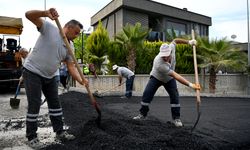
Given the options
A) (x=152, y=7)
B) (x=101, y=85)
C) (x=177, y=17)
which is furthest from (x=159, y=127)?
(x=177, y=17)

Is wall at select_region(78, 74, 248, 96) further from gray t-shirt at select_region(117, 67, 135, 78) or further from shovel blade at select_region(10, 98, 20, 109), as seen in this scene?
shovel blade at select_region(10, 98, 20, 109)

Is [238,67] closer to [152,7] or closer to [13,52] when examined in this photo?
[13,52]

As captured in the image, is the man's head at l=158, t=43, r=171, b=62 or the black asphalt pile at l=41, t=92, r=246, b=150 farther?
the man's head at l=158, t=43, r=171, b=62

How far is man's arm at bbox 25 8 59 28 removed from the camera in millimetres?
4309

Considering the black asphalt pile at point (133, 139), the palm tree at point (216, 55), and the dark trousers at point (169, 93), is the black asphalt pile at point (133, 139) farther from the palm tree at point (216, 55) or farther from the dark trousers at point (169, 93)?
the palm tree at point (216, 55)

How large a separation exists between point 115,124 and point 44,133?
3.71 ft

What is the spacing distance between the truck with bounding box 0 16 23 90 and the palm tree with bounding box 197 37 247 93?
26.6ft

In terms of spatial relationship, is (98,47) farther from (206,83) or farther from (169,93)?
(169,93)

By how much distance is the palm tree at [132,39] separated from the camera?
60.3 feet

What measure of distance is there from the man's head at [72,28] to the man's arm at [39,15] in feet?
1.22

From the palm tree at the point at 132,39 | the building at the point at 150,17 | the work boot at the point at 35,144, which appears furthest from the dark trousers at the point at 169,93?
the building at the point at 150,17

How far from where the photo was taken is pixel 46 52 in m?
4.65

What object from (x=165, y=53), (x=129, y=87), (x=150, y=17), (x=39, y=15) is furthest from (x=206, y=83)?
(x=39, y=15)

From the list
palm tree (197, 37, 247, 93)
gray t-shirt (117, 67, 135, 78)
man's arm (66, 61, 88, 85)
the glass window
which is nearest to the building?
the glass window
